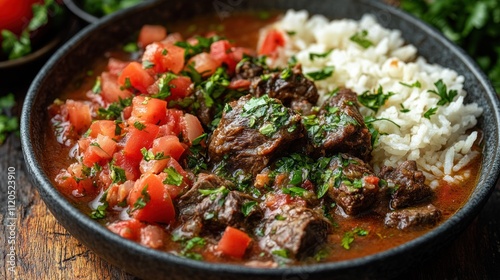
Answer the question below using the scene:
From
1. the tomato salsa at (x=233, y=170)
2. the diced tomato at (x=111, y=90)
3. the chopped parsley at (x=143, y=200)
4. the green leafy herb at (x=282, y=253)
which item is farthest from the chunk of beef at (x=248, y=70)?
the green leafy herb at (x=282, y=253)

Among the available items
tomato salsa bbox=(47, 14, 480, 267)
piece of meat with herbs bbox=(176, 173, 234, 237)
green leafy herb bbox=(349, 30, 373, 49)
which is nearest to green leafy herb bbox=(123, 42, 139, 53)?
tomato salsa bbox=(47, 14, 480, 267)

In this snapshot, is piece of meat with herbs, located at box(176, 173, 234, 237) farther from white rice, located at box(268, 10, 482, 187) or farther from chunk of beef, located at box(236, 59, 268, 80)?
white rice, located at box(268, 10, 482, 187)

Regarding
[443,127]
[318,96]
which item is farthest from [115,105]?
[443,127]

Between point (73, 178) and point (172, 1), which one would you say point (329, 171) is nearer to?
point (73, 178)

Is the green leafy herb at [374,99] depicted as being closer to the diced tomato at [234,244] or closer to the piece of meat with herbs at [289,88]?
the piece of meat with herbs at [289,88]

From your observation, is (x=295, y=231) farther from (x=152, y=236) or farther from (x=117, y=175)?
(x=117, y=175)
